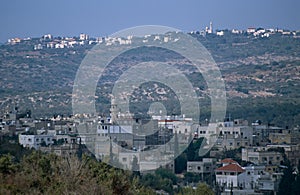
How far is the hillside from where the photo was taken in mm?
60841

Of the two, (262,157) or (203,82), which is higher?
(203,82)

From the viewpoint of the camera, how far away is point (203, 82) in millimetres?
76250

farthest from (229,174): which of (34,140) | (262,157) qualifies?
(34,140)

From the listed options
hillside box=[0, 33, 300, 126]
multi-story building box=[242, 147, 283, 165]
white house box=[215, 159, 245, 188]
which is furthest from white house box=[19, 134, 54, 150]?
hillside box=[0, 33, 300, 126]

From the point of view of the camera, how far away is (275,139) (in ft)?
145

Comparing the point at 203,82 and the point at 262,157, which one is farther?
the point at 203,82

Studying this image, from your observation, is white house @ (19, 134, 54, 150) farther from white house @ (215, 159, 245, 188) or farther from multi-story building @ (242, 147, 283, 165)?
white house @ (215, 159, 245, 188)

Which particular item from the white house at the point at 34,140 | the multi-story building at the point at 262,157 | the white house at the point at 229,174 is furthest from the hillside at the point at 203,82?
the white house at the point at 229,174

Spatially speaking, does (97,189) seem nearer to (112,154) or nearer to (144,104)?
(112,154)

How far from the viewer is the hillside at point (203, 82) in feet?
200

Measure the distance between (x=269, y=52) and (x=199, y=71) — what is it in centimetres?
1387

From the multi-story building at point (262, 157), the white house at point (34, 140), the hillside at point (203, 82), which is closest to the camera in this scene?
the multi-story building at point (262, 157)

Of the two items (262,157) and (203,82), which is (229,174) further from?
(203,82)

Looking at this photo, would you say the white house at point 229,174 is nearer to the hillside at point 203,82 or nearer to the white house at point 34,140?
the white house at point 34,140
